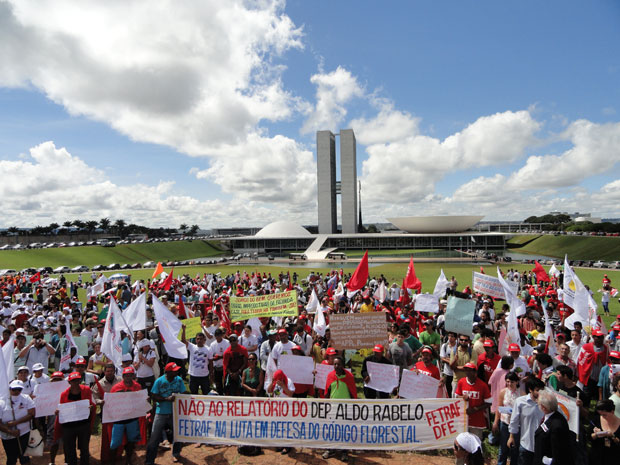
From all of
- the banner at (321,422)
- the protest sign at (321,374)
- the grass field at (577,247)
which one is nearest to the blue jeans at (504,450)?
the banner at (321,422)

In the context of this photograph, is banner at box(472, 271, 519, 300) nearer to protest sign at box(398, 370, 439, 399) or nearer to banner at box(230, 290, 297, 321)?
banner at box(230, 290, 297, 321)

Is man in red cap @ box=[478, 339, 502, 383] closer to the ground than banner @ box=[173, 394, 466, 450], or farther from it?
farther from it

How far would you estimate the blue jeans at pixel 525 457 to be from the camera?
187 inches

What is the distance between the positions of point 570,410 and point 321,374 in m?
3.58

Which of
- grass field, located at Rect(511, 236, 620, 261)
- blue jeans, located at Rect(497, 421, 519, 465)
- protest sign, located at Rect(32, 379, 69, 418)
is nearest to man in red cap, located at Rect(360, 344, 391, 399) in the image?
blue jeans, located at Rect(497, 421, 519, 465)

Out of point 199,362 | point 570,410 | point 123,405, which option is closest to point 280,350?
point 199,362

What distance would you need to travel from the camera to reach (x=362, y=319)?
25.0 feet

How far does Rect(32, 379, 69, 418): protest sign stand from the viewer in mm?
5773

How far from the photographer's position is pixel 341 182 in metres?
109

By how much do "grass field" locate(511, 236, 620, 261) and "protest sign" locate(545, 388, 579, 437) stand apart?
62639 mm

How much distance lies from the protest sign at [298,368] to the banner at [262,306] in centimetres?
298

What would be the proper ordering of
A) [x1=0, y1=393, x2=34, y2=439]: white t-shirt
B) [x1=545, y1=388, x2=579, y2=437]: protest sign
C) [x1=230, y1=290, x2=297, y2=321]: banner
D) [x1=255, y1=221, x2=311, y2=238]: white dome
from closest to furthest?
[x1=545, y1=388, x2=579, y2=437]: protest sign
[x1=0, y1=393, x2=34, y2=439]: white t-shirt
[x1=230, y1=290, x2=297, y2=321]: banner
[x1=255, y1=221, x2=311, y2=238]: white dome

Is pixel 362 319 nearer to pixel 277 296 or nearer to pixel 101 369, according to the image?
pixel 277 296

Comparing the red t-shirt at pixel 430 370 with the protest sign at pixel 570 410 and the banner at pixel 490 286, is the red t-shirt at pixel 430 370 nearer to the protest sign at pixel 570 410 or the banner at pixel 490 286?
the protest sign at pixel 570 410
